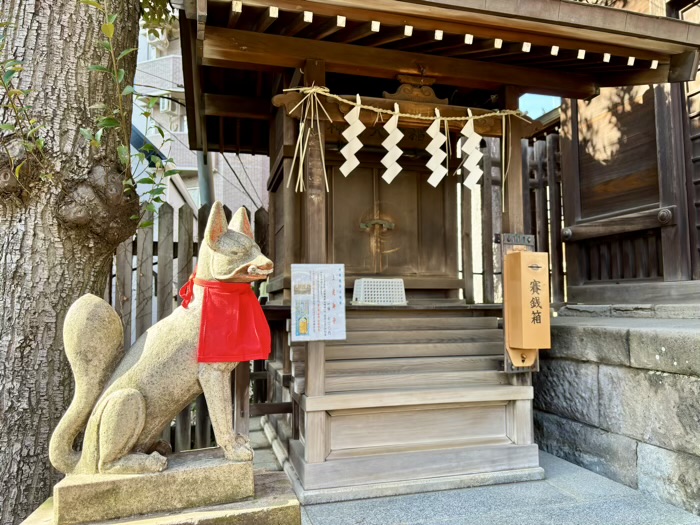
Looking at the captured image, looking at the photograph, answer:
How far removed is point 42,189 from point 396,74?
9.59ft

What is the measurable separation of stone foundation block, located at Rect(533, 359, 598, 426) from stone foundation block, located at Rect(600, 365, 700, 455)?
12 centimetres

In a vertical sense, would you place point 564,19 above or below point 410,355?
above

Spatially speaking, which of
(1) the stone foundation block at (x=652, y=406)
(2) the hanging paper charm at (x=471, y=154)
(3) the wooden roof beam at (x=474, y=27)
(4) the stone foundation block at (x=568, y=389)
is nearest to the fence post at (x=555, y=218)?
(4) the stone foundation block at (x=568, y=389)

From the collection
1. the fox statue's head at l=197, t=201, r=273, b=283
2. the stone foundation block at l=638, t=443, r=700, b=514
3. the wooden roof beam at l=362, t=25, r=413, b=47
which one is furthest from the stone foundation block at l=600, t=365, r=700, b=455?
the wooden roof beam at l=362, t=25, r=413, b=47

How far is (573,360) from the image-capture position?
4523 millimetres

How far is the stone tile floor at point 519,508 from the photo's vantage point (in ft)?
10.6

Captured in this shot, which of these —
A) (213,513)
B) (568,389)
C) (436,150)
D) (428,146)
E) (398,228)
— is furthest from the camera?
(398,228)

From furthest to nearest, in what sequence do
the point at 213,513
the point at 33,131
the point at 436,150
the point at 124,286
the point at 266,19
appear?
the point at 124,286, the point at 436,150, the point at 266,19, the point at 33,131, the point at 213,513

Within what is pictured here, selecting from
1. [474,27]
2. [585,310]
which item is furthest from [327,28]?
[585,310]

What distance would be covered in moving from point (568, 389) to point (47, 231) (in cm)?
462

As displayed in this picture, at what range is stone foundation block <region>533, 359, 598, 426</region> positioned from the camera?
4.29 m

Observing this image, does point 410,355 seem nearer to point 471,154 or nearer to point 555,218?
point 471,154

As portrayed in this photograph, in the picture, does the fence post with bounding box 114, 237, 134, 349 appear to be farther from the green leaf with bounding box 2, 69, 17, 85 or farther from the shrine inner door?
the shrine inner door

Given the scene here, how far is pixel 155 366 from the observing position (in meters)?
2.56
